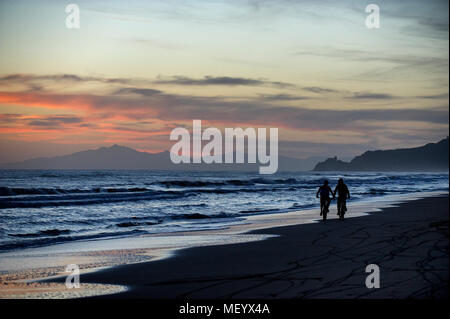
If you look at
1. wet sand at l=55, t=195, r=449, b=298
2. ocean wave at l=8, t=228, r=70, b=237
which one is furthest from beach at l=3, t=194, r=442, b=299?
ocean wave at l=8, t=228, r=70, b=237

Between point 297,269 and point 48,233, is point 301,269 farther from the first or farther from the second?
point 48,233

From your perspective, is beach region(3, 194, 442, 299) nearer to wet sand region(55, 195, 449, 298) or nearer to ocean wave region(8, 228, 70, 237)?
wet sand region(55, 195, 449, 298)

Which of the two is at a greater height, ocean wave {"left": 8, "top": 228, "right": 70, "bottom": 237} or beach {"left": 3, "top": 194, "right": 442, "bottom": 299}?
beach {"left": 3, "top": 194, "right": 442, "bottom": 299}

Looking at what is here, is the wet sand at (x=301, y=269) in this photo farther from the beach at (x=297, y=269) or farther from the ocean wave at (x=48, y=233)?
the ocean wave at (x=48, y=233)

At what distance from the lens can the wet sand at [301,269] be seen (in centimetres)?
711

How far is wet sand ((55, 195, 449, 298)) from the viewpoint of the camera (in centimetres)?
711

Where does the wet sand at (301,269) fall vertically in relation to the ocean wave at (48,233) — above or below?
above

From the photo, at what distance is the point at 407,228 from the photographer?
14.6 meters

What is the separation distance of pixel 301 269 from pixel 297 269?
8 centimetres

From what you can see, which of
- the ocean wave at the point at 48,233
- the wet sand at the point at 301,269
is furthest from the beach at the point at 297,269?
the ocean wave at the point at 48,233

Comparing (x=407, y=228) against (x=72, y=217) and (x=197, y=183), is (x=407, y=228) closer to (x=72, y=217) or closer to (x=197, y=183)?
(x=72, y=217)

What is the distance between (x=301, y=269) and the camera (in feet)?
28.7
